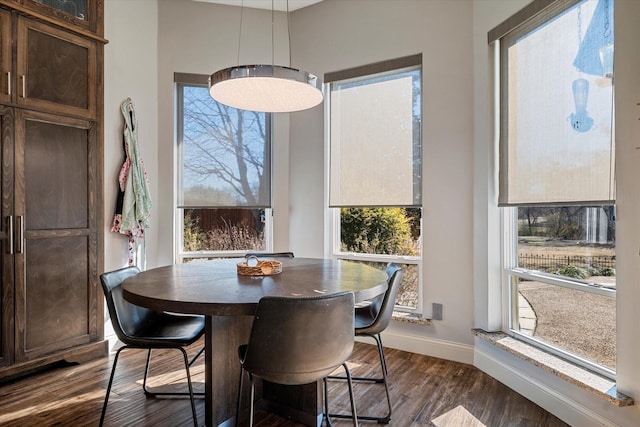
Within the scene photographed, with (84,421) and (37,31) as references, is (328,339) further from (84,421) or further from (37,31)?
(37,31)

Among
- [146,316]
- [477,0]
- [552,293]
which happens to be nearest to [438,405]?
[552,293]

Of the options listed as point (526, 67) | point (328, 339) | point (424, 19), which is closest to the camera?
point (328, 339)

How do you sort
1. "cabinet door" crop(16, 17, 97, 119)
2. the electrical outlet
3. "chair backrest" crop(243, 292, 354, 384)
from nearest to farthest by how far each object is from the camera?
"chair backrest" crop(243, 292, 354, 384), "cabinet door" crop(16, 17, 97, 119), the electrical outlet

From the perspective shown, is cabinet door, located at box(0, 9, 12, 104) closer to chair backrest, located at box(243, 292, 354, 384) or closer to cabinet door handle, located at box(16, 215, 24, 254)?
cabinet door handle, located at box(16, 215, 24, 254)

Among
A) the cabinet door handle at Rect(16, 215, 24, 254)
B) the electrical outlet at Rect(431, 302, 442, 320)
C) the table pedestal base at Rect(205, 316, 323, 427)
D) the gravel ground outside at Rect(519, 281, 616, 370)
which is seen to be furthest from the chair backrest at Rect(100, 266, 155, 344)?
the gravel ground outside at Rect(519, 281, 616, 370)

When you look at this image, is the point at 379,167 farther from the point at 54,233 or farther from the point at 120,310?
the point at 54,233

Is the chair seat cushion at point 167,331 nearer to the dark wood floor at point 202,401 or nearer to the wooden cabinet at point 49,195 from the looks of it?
the dark wood floor at point 202,401

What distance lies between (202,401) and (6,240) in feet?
5.12

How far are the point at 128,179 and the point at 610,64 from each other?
3.20m

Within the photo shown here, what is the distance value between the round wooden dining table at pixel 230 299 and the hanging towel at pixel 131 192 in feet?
3.55

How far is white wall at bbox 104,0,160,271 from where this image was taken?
10.3 ft

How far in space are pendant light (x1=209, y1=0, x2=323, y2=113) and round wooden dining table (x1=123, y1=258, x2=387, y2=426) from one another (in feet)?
3.16

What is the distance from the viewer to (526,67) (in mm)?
2520

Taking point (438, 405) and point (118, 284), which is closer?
point (118, 284)
